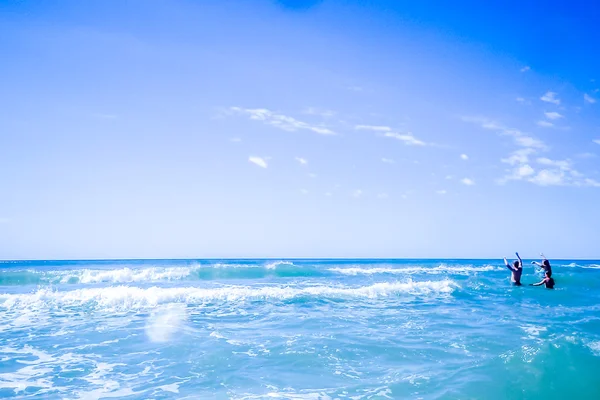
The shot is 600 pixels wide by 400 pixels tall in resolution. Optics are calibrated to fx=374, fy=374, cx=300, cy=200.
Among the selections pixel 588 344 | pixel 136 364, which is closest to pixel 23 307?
pixel 136 364

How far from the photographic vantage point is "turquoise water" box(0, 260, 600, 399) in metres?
6.55

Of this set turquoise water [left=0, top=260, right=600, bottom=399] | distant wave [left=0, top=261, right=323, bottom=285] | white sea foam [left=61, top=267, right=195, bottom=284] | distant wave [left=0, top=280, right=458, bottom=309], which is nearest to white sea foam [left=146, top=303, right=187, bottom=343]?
turquoise water [left=0, top=260, right=600, bottom=399]

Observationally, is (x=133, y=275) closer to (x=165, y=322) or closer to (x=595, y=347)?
(x=165, y=322)

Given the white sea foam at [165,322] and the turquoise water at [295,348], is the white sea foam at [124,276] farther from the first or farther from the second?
the white sea foam at [165,322]

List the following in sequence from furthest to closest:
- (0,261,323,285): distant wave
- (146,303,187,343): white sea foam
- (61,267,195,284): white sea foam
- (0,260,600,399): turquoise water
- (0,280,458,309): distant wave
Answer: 1. (61,267,195,284): white sea foam
2. (0,261,323,285): distant wave
3. (0,280,458,309): distant wave
4. (146,303,187,343): white sea foam
5. (0,260,600,399): turquoise water

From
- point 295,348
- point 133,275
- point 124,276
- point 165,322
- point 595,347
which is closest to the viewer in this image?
point 595,347

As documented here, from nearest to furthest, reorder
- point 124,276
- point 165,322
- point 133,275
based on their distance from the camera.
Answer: point 165,322 < point 124,276 < point 133,275

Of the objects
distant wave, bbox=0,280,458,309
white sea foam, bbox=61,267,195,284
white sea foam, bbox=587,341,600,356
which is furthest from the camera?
white sea foam, bbox=61,267,195,284

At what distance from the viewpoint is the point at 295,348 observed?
879cm

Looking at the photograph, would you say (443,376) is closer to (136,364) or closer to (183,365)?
(183,365)

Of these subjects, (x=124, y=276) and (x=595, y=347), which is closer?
(x=595, y=347)

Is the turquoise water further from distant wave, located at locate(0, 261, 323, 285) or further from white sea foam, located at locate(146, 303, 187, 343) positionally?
distant wave, located at locate(0, 261, 323, 285)

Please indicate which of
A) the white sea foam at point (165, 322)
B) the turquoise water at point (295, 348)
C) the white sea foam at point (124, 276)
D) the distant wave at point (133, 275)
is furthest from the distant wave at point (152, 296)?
the white sea foam at point (124, 276)

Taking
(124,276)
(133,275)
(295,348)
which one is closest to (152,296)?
(295,348)
